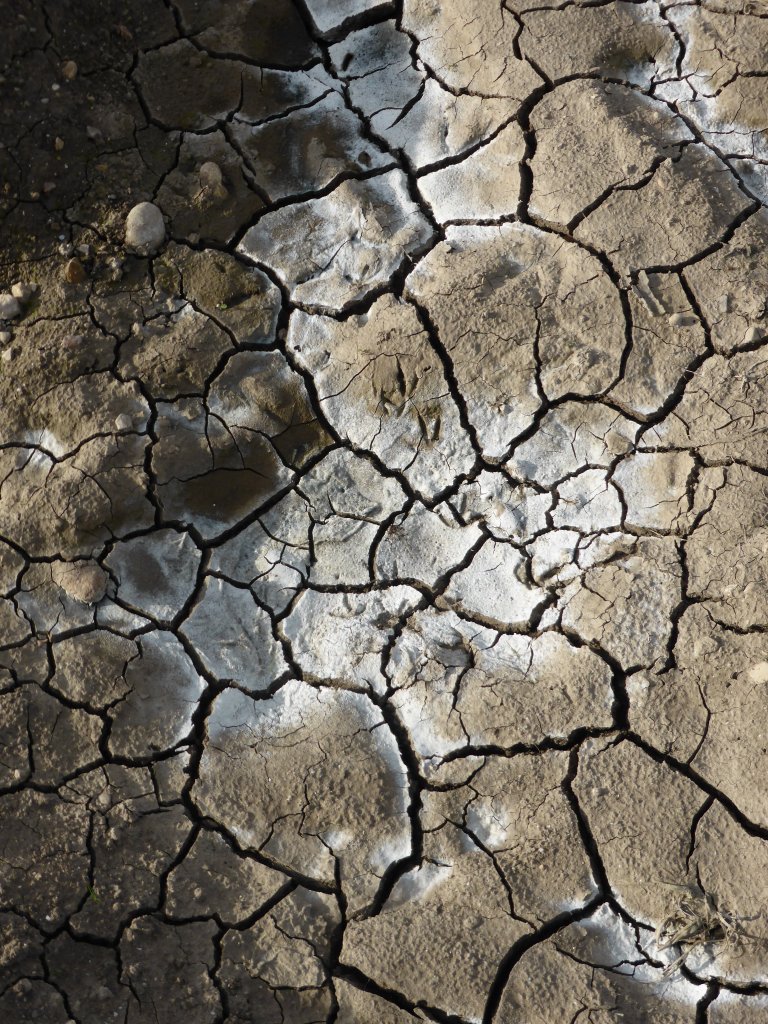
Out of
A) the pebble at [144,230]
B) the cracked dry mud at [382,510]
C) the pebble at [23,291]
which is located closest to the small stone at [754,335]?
the cracked dry mud at [382,510]

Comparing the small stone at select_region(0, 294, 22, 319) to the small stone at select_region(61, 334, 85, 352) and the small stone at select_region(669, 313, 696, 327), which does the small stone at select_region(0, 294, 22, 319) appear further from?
the small stone at select_region(669, 313, 696, 327)

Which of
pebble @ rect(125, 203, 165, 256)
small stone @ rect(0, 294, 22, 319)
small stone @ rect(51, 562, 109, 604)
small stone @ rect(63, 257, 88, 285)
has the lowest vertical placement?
small stone @ rect(51, 562, 109, 604)

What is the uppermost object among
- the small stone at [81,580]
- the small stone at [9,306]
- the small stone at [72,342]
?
the small stone at [9,306]

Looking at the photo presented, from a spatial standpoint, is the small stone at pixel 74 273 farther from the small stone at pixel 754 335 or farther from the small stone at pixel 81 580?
the small stone at pixel 754 335

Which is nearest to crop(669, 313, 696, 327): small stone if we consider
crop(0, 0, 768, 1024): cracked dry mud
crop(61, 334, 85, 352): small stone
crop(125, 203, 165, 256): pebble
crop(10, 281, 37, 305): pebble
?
crop(0, 0, 768, 1024): cracked dry mud

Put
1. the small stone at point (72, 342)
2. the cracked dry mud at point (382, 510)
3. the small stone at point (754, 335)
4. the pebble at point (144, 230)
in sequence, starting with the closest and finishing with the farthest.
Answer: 1. the cracked dry mud at point (382, 510)
2. the small stone at point (754, 335)
3. the small stone at point (72, 342)
4. the pebble at point (144, 230)

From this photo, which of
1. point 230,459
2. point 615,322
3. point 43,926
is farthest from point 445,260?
point 43,926

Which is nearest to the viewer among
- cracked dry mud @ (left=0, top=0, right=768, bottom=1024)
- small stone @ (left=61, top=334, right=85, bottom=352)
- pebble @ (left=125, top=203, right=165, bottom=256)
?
cracked dry mud @ (left=0, top=0, right=768, bottom=1024)
